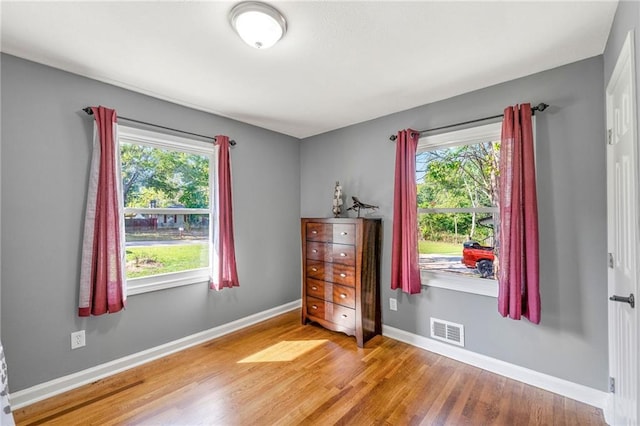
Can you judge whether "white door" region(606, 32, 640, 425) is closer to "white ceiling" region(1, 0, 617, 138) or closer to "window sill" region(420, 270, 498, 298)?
"white ceiling" region(1, 0, 617, 138)

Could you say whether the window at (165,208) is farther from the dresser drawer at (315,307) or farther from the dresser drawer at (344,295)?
the dresser drawer at (344,295)

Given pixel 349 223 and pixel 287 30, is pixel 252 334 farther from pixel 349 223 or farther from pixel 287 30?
pixel 287 30

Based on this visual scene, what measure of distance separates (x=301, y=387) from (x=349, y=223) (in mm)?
1491

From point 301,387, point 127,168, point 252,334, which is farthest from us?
point 252,334

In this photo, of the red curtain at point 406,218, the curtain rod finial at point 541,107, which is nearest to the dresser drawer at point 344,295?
the red curtain at point 406,218

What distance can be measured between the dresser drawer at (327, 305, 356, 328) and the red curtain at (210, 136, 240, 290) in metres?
1.10

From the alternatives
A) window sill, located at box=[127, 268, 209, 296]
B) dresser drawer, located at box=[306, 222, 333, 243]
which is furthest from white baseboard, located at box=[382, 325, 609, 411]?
window sill, located at box=[127, 268, 209, 296]

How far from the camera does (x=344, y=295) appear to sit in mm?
2912

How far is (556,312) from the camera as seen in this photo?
2.06 m

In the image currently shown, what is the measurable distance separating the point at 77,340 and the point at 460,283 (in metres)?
3.17

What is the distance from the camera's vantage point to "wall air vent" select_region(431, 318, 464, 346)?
251cm

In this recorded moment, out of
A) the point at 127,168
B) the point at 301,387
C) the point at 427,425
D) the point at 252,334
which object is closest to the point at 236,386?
the point at 301,387

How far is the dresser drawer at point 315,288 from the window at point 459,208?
1089 millimetres

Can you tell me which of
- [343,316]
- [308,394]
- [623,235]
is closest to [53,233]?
[308,394]
